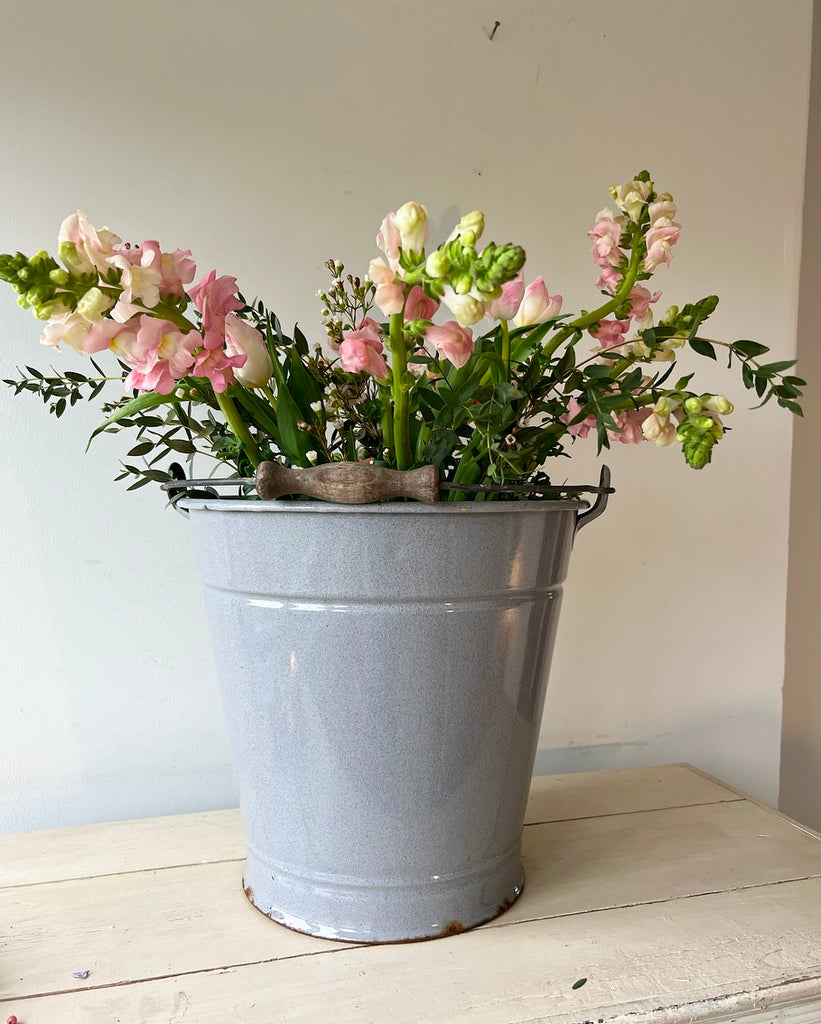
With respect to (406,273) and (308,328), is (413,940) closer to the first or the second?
(406,273)

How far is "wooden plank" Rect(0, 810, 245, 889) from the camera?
0.72 m

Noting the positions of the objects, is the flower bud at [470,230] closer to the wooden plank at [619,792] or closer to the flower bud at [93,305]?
the flower bud at [93,305]

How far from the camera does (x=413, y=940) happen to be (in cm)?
59

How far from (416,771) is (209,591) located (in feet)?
0.68

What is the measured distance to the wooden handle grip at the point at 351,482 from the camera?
0.50 metres

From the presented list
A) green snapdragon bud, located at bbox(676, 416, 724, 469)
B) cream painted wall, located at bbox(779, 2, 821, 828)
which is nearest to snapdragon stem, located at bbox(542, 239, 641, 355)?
green snapdragon bud, located at bbox(676, 416, 724, 469)

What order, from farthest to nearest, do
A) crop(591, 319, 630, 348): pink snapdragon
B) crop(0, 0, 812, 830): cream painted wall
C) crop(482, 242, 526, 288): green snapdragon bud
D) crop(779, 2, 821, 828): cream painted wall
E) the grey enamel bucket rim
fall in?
crop(779, 2, 821, 828): cream painted wall
crop(0, 0, 812, 830): cream painted wall
crop(591, 319, 630, 348): pink snapdragon
the grey enamel bucket rim
crop(482, 242, 526, 288): green snapdragon bud

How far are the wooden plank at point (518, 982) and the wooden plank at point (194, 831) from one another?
0.20 meters

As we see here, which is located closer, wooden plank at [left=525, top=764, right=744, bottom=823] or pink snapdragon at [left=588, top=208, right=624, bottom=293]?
pink snapdragon at [left=588, top=208, right=624, bottom=293]

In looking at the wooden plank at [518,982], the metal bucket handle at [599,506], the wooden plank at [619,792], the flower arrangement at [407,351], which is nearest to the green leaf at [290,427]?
the flower arrangement at [407,351]

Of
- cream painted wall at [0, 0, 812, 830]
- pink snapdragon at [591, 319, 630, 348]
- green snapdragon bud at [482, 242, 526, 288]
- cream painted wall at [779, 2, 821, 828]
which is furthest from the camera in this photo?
cream painted wall at [779, 2, 821, 828]

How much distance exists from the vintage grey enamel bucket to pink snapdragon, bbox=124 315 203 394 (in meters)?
0.10

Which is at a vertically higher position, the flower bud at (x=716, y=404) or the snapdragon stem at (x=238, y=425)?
the flower bud at (x=716, y=404)

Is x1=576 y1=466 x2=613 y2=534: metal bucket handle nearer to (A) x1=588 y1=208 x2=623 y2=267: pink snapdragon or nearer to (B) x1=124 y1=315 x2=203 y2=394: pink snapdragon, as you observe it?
(A) x1=588 y1=208 x2=623 y2=267: pink snapdragon
